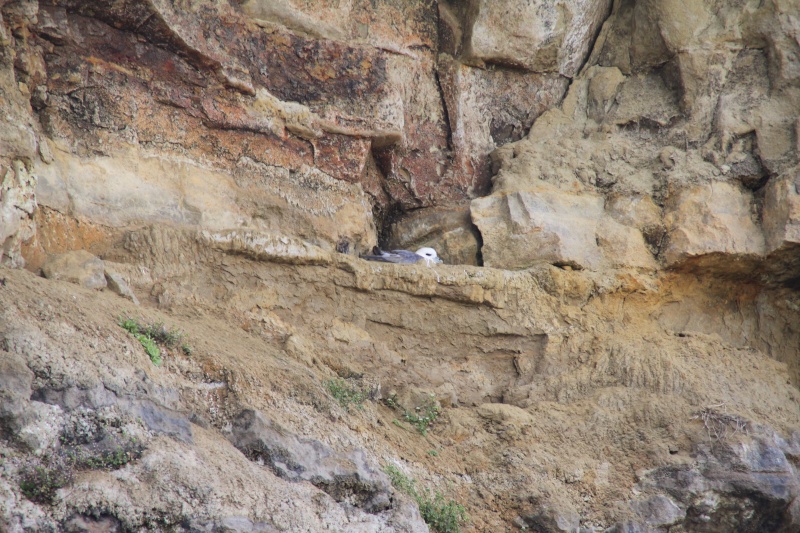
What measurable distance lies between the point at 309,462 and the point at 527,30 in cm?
581

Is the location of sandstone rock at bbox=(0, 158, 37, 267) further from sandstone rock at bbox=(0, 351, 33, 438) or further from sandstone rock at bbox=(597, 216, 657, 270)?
sandstone rock at bbox=(597, 216, 657, 270)

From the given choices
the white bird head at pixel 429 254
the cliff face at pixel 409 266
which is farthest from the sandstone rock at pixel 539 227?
the white bird head at pixel 429 254

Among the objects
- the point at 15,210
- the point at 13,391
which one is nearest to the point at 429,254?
the point at 15,210

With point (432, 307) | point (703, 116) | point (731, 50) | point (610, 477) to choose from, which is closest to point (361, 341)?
point (432, 307)

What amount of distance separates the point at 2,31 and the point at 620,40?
21.0ft

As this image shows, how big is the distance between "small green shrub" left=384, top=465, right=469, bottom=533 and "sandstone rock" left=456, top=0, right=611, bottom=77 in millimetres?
5169

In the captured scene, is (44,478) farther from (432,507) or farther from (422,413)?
(422,413)

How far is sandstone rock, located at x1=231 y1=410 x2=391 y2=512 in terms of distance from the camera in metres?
5.70

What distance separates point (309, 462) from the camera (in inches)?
229

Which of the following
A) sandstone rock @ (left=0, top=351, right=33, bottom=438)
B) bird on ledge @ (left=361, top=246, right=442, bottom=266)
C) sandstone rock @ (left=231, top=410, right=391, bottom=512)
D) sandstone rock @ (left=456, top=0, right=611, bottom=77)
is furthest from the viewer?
sandstone rock @ (left=456, top=0, right=611, bottom=77)

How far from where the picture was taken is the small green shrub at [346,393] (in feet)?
22.3

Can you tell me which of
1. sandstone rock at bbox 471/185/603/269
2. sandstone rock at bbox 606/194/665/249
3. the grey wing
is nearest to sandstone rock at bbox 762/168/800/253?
sandstone rock at bbox 606/194/665/249

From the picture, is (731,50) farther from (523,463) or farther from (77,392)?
(77,392)

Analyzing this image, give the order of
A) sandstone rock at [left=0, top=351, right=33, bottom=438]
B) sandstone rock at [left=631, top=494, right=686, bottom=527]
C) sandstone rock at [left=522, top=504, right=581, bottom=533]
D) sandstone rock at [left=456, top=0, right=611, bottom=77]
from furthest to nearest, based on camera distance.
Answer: sandstone rock at [left=456, top=0, right=611, bottom=77], sandstone rock at [left=631, top=494, right=686, bottom=527], sandstone rock at [left=522, top=504, right=581, bottom=533], sandstone rock at [left=0, top=351, right=33, bottom=438]
